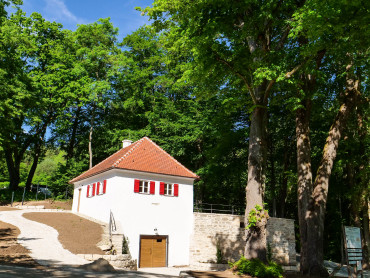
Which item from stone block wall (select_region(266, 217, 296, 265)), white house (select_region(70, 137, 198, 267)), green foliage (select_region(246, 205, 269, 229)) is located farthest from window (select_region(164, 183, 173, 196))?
green foliage (select_region(246, 205, 269, 229))

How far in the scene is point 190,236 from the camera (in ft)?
75.8

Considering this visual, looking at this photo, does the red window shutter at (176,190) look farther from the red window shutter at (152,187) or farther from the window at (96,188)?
the window at (96,188)

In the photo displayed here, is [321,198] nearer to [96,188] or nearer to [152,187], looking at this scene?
[152,187]

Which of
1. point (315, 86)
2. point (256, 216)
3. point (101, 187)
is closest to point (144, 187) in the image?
point (101, 187)

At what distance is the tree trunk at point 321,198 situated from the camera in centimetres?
1208

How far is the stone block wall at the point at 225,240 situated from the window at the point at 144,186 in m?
3.88

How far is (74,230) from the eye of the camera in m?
19.0

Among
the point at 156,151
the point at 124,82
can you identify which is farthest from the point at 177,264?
the point at 124,82

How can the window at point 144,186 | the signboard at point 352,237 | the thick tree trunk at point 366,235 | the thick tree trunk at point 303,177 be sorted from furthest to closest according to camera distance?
the window at point 144,186 → the thick tree trunk at point 366,235 → the thick tree trunk at point 303,177 → the signboard at point 352,237

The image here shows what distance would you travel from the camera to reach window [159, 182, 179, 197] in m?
22.9

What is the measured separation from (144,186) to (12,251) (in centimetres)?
1058

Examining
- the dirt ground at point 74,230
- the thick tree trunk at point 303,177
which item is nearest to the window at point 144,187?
the dirt ground at point 74,230

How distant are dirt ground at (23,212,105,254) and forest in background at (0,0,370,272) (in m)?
8.00

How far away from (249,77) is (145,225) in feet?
44.3
